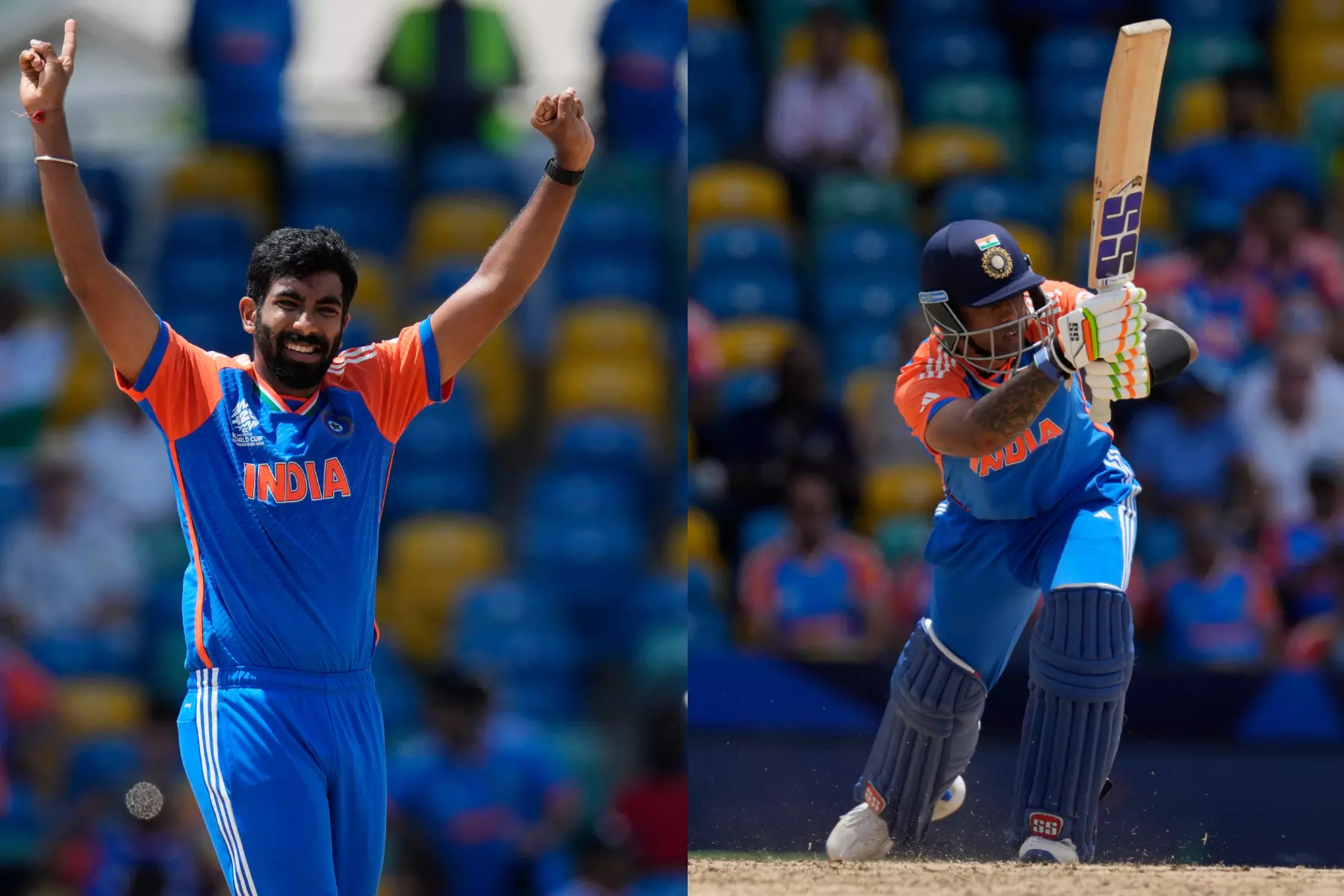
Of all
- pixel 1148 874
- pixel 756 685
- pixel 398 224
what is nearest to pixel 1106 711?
pixel 1148 874

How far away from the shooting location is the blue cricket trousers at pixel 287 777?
3.28 meters

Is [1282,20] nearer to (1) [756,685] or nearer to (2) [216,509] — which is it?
(1) [756,685]

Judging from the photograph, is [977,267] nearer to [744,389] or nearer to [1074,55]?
[744,389]

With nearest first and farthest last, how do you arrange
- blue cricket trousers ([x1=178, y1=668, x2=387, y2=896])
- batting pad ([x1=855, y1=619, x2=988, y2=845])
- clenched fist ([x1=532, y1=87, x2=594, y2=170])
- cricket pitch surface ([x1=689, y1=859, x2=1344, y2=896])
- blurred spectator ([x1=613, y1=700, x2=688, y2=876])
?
blue cricket trousers ([x1=178, y1=668, x2=387, y2=896]) → clenched fist ([x1=532, y1=87, x2=594, y2=170]) → cricket pitch surface ([x1=689, y1=859, x2=1344, y2=896]) → batting pad ([x1=855, y1=619, x2=988, y2=845]) → blurred spectator ([x1=613, y1=700, x2=688, y2=876])

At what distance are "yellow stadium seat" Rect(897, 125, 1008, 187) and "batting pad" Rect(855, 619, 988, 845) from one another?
4648 mm

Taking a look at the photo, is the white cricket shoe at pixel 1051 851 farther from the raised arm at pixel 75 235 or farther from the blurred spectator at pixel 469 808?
the raised arm at pixel 75 235

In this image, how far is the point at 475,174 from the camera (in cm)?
887

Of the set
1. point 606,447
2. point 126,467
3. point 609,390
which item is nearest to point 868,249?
point 609,390

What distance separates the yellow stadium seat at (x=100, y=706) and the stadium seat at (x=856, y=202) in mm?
4183

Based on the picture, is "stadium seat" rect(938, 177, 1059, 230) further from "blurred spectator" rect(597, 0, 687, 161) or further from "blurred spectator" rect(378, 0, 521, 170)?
"blurred spectator" rect(378, 0, 521, 170)

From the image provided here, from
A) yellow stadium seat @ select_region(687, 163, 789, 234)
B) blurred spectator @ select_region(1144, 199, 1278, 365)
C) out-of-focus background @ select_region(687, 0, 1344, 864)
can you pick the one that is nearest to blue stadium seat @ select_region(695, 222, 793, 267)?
out-of-focus background @ select_region(687, 0, 1344, 864)

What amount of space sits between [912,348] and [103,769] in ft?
12.3

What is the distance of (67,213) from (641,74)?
18.0ft

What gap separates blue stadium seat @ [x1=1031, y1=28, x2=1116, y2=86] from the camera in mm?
9656
